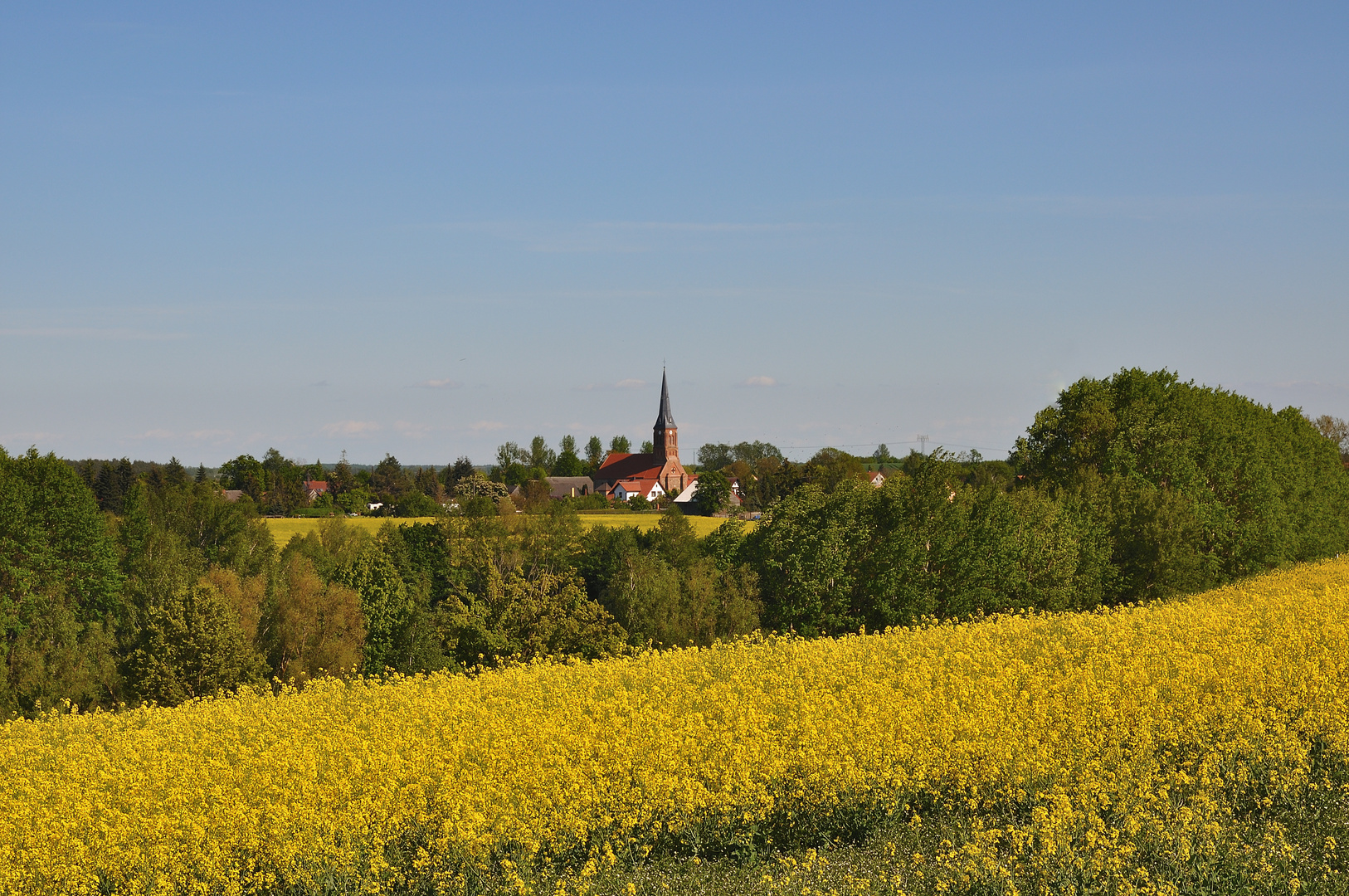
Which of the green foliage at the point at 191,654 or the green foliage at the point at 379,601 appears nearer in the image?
the green foliage at the point at 191,654

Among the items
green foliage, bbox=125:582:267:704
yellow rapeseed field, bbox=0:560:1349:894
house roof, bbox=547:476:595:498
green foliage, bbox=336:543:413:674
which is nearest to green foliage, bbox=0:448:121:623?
green foliage, bbox=125:582:267:704

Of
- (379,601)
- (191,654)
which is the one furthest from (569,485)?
(191,654)

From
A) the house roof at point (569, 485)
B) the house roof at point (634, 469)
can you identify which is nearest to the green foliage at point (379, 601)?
the house roof at point (569, 485)

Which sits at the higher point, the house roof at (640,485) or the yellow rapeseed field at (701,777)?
the house roof at (640,485)

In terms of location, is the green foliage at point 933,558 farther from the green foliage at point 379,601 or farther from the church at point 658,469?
the church at point 658,469

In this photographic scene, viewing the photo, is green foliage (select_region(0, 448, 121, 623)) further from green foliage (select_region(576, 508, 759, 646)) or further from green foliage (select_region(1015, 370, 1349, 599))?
green foliage (select_region(1015, 370, 1349, 599))

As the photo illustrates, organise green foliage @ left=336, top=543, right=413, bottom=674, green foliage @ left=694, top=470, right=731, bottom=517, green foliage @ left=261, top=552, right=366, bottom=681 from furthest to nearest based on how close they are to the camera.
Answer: green foliage @ left=694, top=470, right=731, bottom=517, green foliage @ left=336, top=543, right=413, bottom=674, green foliage @ left=261, top=552, right=366, bottom=681

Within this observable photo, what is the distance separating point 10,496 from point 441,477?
90022 mm

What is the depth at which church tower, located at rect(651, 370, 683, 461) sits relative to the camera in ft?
639

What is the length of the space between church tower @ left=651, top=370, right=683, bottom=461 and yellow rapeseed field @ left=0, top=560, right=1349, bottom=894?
17852cm

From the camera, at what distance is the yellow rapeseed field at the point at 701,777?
1070 cm

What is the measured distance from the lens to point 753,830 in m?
11.7

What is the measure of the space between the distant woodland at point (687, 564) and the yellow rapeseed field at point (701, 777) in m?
21.1

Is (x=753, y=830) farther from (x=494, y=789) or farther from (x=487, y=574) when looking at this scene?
(x=487, y=574)
